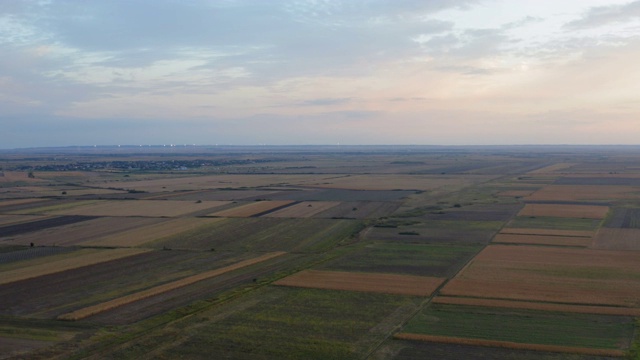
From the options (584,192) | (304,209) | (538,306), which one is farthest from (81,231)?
(584,192)

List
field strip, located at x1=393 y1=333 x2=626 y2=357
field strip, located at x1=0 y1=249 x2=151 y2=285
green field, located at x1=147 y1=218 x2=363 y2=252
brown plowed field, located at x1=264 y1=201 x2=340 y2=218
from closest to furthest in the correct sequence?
1. field strip, located at x1=393 y1=333 x2=626 y2=357
2. field strip, located at x1=0 y1=249 x2=151 y2=285
3. green field, located at x1=147 y1=218 x2=363 y2=252
4. brown plowed field, located at x1=264 y1=201 x2=340 y2=218

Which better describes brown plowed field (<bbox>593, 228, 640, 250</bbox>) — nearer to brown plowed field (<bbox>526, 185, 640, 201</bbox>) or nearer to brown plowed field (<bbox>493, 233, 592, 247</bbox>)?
brown plowed field (<bbox>493, 233, 592, 247</bbox>)

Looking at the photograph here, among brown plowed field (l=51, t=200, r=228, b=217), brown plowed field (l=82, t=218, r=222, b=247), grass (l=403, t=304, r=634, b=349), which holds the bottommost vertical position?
grass (l=403, t=304, r=634, b=349)

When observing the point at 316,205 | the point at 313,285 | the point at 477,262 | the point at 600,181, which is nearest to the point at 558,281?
the point at 477,262

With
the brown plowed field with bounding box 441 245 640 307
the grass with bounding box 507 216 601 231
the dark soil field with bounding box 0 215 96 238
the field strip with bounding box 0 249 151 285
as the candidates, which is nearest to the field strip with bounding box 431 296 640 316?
the brown plowed field with bounding box 441 245 640 307

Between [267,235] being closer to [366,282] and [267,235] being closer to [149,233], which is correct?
[149,233]
